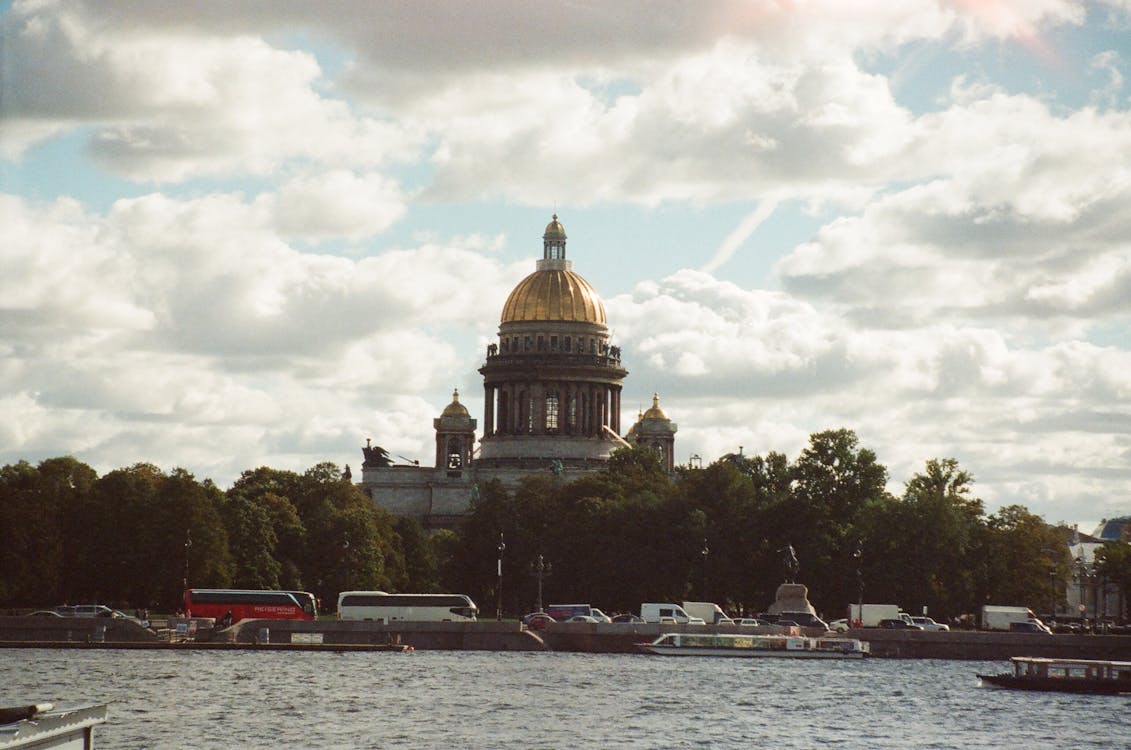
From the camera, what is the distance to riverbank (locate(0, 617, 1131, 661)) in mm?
107562

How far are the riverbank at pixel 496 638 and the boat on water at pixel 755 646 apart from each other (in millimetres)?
1487

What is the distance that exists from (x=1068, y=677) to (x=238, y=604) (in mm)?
44077

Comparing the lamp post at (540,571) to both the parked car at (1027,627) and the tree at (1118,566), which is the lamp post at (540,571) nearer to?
the parked car at (1027,627)

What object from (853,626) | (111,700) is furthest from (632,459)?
(111,700)

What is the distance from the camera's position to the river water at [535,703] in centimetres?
6756

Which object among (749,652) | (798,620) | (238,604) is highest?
(238,604)

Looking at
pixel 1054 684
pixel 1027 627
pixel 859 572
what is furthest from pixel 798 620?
pixel 1054 684

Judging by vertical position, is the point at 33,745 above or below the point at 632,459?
below

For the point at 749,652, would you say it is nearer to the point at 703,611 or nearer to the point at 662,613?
the point at 662,613

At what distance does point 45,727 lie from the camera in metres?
38.9

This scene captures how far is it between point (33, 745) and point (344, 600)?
85.9m

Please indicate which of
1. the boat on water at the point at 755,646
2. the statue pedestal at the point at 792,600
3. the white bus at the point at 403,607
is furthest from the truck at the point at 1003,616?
the white bus at the point at 403,607

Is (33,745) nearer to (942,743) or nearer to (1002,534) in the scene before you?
(942,743)

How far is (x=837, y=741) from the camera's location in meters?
68.9
